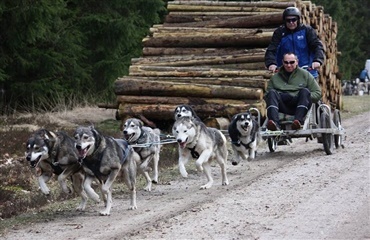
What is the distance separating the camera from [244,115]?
42.0 feet

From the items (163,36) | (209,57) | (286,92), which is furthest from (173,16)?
(286,92)

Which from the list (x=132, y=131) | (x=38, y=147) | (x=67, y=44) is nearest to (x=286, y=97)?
(x=132, y=131)

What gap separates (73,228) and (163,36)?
12992 mm

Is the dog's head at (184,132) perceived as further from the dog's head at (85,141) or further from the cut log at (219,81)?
the cut log at (219,81)

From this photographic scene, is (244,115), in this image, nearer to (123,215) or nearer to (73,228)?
(123,215)

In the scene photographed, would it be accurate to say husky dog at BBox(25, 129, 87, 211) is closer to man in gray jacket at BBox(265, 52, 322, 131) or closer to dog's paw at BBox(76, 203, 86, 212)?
dog's paw at BBox(76, 203, 86, 212)

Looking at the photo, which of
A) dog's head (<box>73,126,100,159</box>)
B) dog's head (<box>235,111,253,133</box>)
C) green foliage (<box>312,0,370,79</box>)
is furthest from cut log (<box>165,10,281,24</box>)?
green foliage (<box>312,0,370,79</box>)

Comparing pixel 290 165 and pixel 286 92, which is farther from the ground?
pixel 286 92

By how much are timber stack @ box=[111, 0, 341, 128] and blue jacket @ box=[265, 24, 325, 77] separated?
2.71m

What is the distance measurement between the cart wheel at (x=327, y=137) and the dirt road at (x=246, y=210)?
111 centimetres

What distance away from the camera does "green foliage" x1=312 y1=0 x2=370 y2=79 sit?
52.3 metres

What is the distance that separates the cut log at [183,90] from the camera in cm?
1788

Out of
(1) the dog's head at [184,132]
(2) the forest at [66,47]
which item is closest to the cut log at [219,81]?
(2) the forest at [66,47]

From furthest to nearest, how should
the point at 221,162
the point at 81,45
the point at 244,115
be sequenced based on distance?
the point at 81,45 < the point at 244,115 < the point at 221,162
